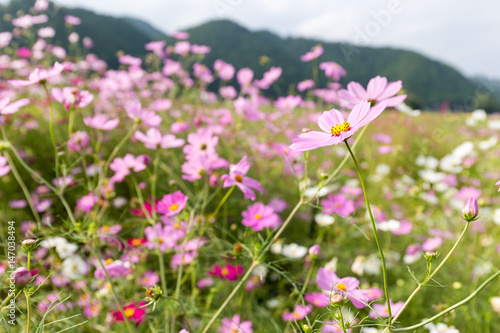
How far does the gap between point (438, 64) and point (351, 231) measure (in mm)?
62902

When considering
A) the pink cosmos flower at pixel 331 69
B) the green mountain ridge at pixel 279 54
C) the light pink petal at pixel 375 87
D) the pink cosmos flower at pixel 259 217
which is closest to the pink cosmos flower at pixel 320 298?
the pink cosmos flower at pixel 259 217

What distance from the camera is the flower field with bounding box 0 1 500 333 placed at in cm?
72

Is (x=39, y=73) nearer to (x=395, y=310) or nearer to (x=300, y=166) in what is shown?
(x=395, y=310)

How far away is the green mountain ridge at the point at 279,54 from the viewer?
1920 centimetres

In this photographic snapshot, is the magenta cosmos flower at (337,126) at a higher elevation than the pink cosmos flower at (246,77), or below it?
higher

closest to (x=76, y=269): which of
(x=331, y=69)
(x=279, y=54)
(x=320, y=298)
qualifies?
(x=320, y=298)

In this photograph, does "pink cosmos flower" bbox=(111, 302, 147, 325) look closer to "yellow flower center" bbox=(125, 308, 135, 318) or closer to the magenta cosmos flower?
"yellow flower center" bbox=(125, 308, 135, 318)

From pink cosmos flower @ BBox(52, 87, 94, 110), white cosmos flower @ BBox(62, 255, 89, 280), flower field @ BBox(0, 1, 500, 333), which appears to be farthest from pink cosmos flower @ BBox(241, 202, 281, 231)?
white cosmos flower @ BBox(62, 255, 89, 280)

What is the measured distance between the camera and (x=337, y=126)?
540mm

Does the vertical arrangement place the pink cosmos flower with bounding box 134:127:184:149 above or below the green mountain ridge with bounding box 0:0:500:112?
above

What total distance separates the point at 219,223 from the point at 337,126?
1222mm

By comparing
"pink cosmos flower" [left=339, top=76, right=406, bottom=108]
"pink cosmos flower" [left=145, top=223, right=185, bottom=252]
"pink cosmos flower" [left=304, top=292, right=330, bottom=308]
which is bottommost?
"pink cosmos flower" [left=145, top=223, right=185, bottom=252]

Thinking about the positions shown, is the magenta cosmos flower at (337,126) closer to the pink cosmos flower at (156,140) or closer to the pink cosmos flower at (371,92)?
the pink cosmos flower at (371,92)

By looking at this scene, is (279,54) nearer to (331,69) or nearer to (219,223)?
(331,69)
